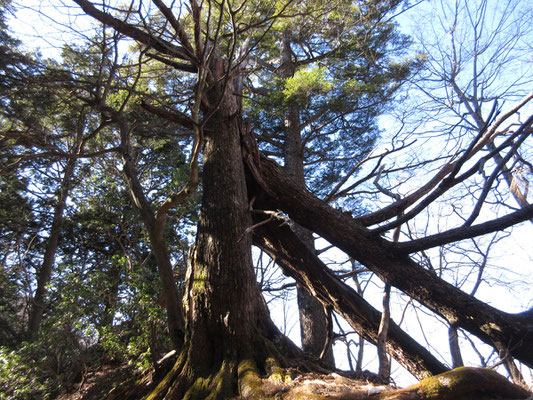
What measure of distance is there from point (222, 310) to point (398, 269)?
1.94m

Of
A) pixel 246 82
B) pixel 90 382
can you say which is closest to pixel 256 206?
pixel 90 382

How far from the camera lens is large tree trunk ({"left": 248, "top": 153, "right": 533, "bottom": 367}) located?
286cm

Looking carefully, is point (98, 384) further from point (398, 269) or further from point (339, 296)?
point (398, 269)

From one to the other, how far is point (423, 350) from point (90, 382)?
156 inches

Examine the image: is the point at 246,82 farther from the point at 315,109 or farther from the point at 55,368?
the point at 55,368

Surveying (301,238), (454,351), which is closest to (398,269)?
(301,238)

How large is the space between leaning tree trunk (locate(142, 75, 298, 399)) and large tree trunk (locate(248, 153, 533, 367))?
2.45ft

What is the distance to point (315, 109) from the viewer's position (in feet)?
22.8

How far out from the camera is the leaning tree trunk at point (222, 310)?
2449mm

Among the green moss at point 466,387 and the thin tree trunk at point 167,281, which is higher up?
the thin tree trunk at point 167,281

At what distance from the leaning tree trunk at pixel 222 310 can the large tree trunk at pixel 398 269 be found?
748 millimetres

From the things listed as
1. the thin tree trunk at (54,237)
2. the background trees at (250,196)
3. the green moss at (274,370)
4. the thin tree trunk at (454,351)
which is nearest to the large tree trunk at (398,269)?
the background trees at (250,196)

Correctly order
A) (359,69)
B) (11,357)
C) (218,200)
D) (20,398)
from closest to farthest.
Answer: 1. (218,200)
2. (20,398)
3. (11,357)
4. (359,69)

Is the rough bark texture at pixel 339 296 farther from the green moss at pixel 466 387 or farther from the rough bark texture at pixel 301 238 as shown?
the green moss at pixel 466 387
